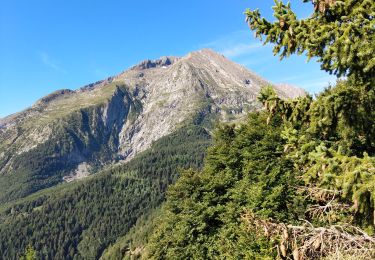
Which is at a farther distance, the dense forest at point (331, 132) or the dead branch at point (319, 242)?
the dense forest at point (331, 132)

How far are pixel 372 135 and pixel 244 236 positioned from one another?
18451mm

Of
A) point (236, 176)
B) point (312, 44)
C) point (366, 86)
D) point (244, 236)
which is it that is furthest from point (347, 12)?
point (236, 176)

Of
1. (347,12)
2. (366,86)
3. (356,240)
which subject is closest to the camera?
(356,240)

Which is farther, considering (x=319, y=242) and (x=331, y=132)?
(x=331, y=132)

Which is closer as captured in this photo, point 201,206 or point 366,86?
point 366,86

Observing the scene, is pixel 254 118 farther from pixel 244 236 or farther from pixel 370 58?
pixel 370 58

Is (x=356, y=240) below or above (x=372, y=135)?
below

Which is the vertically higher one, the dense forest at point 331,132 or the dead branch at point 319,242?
the dense forest at point 331,132

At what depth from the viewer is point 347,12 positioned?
10945 mm

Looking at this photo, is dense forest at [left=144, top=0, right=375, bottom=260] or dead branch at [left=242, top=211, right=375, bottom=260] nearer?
dead branch at [left=242, top=211, right=375, bottom=260]

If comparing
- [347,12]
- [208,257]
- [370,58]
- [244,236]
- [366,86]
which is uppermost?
[347,12]

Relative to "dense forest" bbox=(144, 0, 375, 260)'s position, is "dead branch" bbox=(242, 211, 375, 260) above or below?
below

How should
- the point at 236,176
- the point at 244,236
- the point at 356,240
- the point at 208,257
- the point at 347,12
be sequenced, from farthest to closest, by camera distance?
the point at 236,176
the point at 208,257
the point at 244,236
the point at 347,12
the point at 356,240

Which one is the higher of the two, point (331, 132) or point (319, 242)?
point (331, 132)
